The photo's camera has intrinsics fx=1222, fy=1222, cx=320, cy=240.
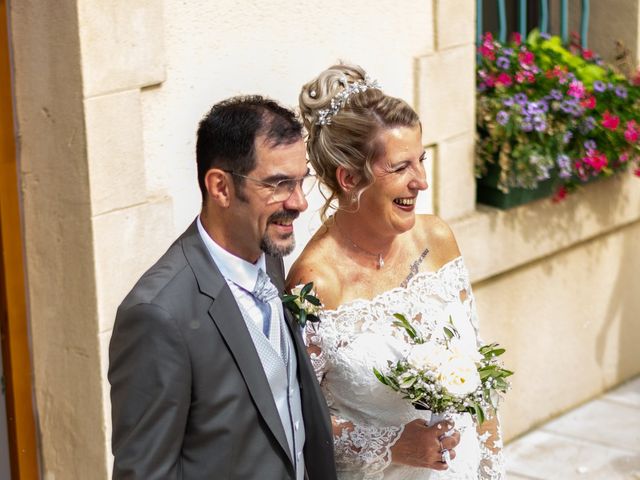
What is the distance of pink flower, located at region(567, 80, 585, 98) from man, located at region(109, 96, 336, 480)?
12.0 ft

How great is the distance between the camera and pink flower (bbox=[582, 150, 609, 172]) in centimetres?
645

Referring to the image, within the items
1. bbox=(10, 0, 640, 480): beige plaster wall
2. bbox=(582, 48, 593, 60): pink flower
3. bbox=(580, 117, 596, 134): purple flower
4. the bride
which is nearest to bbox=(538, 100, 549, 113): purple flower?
bbox=(580, 117, 596, 134): purple flower

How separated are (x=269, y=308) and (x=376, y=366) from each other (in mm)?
708

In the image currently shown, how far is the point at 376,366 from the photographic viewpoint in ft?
12.0

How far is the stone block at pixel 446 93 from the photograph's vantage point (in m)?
5.71

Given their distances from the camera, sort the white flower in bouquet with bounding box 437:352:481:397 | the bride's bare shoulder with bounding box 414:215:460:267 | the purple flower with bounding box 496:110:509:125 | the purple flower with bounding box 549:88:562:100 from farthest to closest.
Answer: the purple flower with bounding box 549:88:562:100, the purple flower with bounding box 496:110:509:125, the bride's bare shoulder with bounding box 414:215:460:267, the white flower in bouquet with bounding box 437:352:481:397

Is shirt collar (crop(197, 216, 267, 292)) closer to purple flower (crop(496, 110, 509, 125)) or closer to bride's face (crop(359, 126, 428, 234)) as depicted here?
bride's face (crop(359, 126, 428, 234))

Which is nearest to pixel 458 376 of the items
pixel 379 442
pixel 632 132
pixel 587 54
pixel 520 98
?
pixel 379 442

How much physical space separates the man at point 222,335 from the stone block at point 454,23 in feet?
9.50

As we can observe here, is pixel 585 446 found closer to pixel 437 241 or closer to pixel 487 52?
pixel 487 52

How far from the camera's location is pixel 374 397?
12.1 feet

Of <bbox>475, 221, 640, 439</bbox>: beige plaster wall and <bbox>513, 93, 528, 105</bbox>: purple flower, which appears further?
<bbox>475, 221, 640, 439</bbox>: beige plaster wall

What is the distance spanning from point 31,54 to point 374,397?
1.69 m

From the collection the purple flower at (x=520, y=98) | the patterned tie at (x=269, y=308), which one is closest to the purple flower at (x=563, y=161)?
the purple flower at (x=520, y=98)
